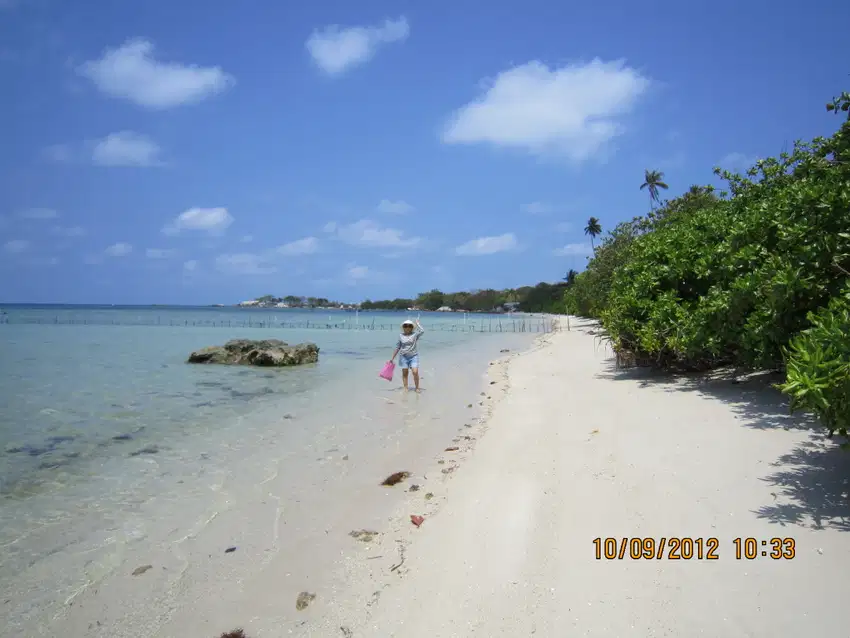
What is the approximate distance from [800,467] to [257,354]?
1749 cm

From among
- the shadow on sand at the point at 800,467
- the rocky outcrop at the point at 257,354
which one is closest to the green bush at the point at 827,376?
the shadow on sand at the point at 800,467

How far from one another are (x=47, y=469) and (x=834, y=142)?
11.0 meters

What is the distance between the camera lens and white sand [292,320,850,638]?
9.37ft

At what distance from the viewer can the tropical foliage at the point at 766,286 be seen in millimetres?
3520

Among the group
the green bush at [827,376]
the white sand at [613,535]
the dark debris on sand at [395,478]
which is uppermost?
the green bush at [827,376]

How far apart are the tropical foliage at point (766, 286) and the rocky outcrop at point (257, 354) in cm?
1183

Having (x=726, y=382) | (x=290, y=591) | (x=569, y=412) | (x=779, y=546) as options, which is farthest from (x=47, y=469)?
(x=726, y=382)

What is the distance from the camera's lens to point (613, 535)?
3.75m

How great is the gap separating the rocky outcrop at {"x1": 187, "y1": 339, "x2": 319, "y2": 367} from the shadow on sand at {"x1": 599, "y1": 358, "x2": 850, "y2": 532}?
47.6 feet

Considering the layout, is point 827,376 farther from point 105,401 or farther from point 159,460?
point 105,401

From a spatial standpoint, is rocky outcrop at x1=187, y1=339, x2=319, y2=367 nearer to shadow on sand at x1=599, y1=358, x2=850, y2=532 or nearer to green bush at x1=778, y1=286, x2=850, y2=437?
shadow on sand at x1=599, y1=358, x2=850, y2=532

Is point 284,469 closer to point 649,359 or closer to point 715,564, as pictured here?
point 715,564

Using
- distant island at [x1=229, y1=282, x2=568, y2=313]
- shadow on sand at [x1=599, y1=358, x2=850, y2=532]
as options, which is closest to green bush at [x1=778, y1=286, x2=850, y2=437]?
shadow on sand at [x1=599, y1=358, x2=850, y2=532]
